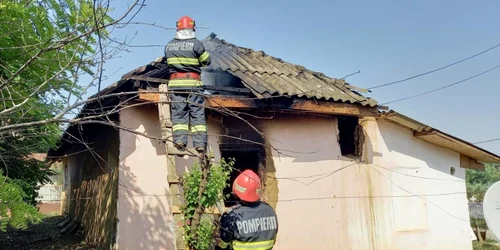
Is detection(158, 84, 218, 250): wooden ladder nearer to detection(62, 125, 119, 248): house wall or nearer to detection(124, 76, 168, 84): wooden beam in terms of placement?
detection(62, 125, 119, 248): house wall

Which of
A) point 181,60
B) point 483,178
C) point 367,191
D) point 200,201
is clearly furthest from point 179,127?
point 483,178

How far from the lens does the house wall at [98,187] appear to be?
648 centimetres

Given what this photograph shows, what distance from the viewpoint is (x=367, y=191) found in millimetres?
8078

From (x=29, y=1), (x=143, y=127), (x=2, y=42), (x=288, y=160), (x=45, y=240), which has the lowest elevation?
(x=45, y=240)

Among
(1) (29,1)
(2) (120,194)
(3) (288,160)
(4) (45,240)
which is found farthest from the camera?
(4) (45,240)

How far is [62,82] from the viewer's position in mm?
4027

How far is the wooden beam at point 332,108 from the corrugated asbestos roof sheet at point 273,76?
4.0 inches

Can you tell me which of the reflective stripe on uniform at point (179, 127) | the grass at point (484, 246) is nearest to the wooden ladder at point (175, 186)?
the reflective stripe on uniform at point (179, 127)

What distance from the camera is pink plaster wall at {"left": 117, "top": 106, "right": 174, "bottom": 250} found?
6.09 meters

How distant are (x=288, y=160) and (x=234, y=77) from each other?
1643 millimetres

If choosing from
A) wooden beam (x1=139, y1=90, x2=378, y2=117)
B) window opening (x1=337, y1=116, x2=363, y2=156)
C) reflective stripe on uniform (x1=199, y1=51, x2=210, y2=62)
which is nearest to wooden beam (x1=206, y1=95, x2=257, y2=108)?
wooden beam (x1=139, y1=90, x2=378, y2=117)

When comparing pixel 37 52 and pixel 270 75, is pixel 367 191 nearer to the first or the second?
pixel 270 75

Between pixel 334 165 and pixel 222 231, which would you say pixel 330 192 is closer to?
pixel 334 165

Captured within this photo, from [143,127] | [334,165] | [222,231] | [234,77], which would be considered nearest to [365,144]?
[334,165]
